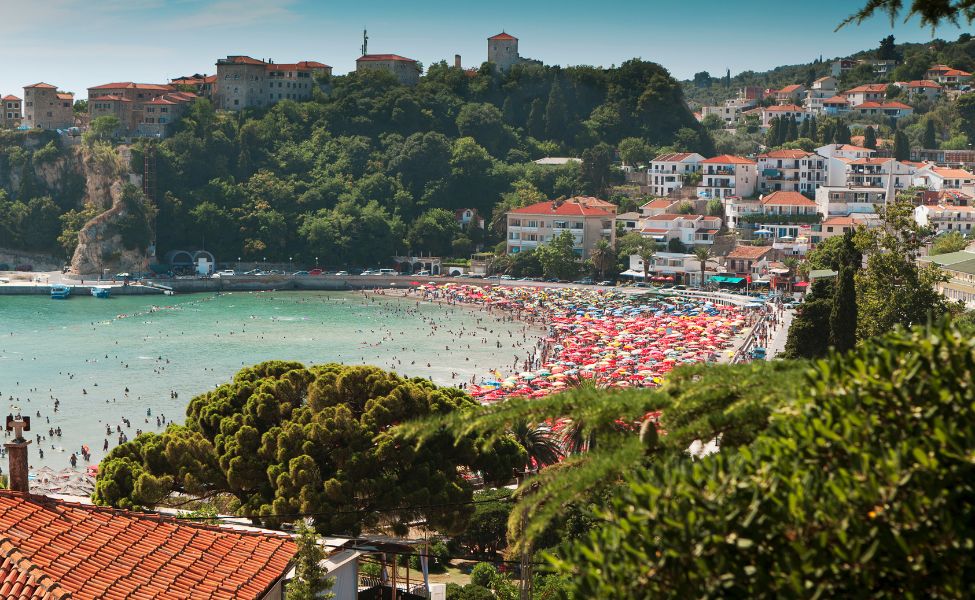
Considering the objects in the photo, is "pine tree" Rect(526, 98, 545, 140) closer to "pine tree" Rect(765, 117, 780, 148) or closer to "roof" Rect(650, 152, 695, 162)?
"roof" Rect(650, 152, 695, 162)

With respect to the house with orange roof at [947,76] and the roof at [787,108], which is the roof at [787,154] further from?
the house with orange roof at [947,76]

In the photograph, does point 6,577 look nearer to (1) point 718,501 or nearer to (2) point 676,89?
(1) point 718,501

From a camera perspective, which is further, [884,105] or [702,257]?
[884,105]

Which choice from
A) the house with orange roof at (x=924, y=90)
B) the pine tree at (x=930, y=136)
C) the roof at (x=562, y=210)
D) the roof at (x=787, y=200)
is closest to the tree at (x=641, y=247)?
the roof at (x=562, y=210)

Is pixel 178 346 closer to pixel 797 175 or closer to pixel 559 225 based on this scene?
pixel 559 225

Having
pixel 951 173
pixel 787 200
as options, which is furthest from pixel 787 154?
pixel 951 173

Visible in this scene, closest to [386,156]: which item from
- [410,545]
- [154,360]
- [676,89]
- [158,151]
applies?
[158,151]

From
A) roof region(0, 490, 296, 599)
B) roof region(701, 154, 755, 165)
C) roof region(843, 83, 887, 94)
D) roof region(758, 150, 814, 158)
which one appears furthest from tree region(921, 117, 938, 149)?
roof region(0, 490, 296, 599)
